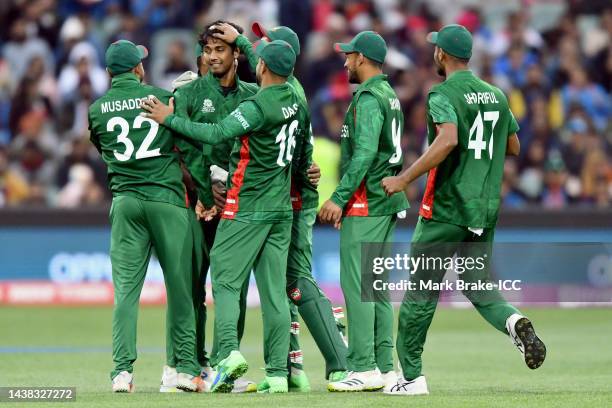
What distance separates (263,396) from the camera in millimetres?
9336

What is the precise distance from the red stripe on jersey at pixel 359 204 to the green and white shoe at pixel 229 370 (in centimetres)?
130

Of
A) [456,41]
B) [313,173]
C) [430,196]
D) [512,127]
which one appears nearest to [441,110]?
[456,41]

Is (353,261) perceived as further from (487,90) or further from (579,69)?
(579,69)

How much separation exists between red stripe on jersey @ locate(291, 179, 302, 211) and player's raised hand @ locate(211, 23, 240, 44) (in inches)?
46.4

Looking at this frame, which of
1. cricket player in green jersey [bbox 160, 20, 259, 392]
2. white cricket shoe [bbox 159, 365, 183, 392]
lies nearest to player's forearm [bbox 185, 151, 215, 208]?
cricket player in green jersey [bbox 160, 20, 259, 392]

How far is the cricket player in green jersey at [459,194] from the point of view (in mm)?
9203

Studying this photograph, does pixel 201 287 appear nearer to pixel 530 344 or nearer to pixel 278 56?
pixel 278 56

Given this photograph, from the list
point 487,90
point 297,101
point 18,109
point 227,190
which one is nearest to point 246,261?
point 227,190

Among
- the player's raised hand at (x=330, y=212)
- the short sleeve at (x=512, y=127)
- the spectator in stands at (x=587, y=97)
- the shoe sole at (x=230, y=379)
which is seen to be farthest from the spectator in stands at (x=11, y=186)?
the short sleeve at (x=512, y=127)

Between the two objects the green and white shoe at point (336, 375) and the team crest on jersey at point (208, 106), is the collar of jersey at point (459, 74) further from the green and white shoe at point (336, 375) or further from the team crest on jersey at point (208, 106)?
the green and white shoe at point (336, 375)

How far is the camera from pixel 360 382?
966 cm

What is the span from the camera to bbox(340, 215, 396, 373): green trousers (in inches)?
380

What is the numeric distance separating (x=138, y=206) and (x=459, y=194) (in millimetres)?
2381

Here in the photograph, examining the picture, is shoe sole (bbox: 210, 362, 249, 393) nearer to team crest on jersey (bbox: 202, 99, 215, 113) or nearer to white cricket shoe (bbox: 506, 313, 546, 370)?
white cricket shoe (bbox: 506, 313, 546, 370)
